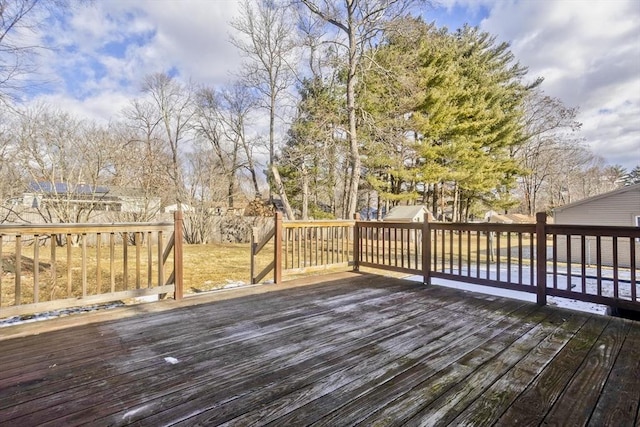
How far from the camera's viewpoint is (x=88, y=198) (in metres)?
10.4

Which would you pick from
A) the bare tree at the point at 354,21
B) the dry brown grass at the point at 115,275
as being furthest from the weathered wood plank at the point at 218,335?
the bare tree at the point at 354,21

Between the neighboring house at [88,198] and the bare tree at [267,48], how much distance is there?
5.80m

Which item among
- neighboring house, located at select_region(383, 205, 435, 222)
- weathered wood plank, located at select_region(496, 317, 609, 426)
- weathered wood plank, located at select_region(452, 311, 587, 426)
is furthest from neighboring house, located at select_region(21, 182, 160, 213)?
weathered wood plank, located at select_region(496, 317, 609, 426)

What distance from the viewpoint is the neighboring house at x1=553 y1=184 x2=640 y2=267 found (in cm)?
1191

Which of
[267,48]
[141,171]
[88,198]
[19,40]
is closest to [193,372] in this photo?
[19,40]

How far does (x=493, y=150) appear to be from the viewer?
1820 cm

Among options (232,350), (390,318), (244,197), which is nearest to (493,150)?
(244,197)

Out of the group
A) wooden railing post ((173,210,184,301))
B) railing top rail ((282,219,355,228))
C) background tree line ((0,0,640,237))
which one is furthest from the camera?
background tree line ((0,0,640,237))

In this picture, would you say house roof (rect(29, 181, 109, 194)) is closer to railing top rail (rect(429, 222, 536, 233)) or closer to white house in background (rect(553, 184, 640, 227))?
railing top rail (rect(429, 222, 536, 233))

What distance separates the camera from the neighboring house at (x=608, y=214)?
11.9 m

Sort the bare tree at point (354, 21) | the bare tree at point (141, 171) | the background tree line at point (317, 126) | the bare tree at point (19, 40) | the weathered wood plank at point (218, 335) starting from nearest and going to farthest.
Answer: the weathered wood plank at point (218, 335)
the bare tree at point (19, 40)
the background tree line at point (317, 126)
the bare tree at point (354, 21)
the bare tree at point (141, 171)

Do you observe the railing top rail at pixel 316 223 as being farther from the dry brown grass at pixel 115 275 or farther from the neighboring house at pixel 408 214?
the neighboring house at pixel 408 214

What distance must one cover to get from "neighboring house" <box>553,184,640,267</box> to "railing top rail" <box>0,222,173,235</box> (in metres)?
14.2

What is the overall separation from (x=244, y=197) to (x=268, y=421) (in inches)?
675
